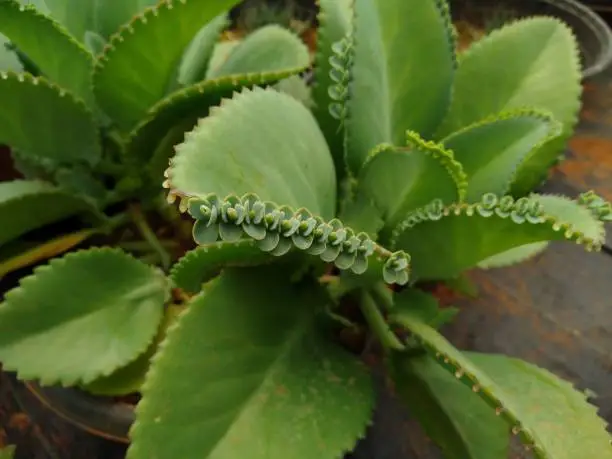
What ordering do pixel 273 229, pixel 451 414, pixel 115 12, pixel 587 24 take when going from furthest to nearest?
pixel 587 24 → pixel 115 12 → pixel 451 414 → pixel 273 229

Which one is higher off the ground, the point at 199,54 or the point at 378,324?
the point at 199,54

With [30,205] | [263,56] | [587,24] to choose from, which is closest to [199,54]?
[263,56]

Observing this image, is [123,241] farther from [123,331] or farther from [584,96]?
[584,96]

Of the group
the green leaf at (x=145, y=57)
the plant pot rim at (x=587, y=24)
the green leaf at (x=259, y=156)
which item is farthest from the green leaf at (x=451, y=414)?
the plant pot rim at (x=587, y=24)

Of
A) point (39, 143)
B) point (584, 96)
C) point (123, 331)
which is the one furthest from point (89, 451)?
point (584, 96)

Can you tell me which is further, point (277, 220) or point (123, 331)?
point (123, 331)

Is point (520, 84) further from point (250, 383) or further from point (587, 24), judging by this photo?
point (587, 24)

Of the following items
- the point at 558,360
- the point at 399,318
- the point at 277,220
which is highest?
the point at 277,220

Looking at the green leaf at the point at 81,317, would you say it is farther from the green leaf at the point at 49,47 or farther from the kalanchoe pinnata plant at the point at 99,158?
the green leaf at the point at 49,47
